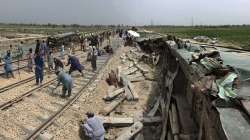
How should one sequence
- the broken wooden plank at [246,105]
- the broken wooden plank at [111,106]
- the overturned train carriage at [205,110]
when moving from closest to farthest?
1. the overturned train carriage at [205,110]
2. the broken wooden plank at [246,105]
3. the broken wooden plank at [111,106]

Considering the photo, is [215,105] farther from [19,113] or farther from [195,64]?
[19,113]

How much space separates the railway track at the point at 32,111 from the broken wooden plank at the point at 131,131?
2524 mm

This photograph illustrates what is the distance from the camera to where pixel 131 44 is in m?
47.7

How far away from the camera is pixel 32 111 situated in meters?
14.5

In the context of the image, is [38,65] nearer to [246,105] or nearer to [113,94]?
[113,94]

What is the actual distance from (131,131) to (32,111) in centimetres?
416

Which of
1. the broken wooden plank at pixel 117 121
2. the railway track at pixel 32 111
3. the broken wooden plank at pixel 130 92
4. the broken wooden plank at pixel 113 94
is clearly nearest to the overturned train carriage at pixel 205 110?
the broken wooden plank at pixel 117 121

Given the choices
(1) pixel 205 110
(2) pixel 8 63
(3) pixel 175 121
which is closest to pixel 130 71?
(2) pixel 8 63

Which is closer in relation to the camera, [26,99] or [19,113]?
[19,113]

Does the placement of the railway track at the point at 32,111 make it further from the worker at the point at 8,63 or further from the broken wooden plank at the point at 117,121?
the worker at the point at 8,63

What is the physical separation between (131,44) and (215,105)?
41.1 metres

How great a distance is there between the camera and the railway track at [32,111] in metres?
12.2

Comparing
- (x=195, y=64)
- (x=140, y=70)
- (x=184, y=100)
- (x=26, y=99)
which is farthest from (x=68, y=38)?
(x=195, y=64)

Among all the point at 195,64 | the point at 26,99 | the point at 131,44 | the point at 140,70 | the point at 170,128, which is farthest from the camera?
the point at 131,44
